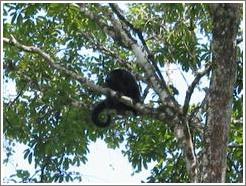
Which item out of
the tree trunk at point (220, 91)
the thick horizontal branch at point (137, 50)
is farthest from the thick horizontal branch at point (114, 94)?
the tree trunk at point (220, 91)

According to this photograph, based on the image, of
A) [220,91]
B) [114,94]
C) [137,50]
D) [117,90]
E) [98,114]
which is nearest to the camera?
[220,91]

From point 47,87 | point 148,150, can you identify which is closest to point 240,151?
point 148,150

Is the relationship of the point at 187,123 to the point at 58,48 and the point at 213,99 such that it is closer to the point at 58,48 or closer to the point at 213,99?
the point at 213,99

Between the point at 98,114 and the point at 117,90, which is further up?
the point at 117,90

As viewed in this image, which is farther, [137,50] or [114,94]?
[137,50]

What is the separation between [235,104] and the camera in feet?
23.2

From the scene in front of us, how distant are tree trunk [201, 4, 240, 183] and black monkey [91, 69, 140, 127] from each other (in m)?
1.66

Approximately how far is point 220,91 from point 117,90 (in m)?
2.55

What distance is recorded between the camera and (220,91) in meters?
5.67

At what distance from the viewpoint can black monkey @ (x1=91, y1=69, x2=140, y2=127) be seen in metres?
7.19

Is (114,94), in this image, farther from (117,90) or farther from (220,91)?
(117,90)

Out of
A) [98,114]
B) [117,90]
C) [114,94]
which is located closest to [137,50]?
[114,94]

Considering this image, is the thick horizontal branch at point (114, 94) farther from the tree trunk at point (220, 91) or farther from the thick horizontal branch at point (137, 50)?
the tree trunk at point (220, 91)

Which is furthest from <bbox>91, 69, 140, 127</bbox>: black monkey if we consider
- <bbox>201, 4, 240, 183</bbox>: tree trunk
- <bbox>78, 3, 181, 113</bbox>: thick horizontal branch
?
<bbox>201, 4, 240, 183</bbox>: tree trunk
